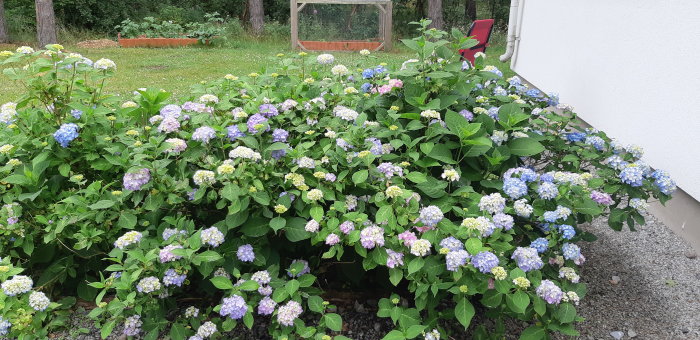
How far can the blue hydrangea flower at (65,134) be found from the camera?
6.39 ft

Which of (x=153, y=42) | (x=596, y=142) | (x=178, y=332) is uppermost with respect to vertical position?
(x=596, y=142)

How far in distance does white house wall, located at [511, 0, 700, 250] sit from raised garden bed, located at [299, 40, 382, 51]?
625cm

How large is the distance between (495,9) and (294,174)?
17.9m

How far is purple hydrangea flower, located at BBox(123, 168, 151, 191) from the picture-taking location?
180 centimetres

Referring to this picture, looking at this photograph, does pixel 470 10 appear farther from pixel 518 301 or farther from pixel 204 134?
pixel 518 301

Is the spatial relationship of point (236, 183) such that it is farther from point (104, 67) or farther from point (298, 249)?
point (104, 67)

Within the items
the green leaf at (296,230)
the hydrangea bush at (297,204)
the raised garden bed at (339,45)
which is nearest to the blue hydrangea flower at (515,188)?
the hydrangea bush at (297,204)

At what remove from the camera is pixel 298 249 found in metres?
2.11

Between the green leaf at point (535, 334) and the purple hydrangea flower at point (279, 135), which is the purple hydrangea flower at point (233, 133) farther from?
the green leaf at point (535, 334)

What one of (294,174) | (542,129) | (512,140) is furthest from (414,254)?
(542,129)

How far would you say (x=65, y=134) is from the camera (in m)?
1.95

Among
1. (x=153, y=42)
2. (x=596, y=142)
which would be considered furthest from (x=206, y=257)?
(x=153, y=42)

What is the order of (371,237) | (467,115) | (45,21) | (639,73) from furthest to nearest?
(45,21) → (639,73) → (467,115) → (371,237)

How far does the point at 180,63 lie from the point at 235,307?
7.57 meters
